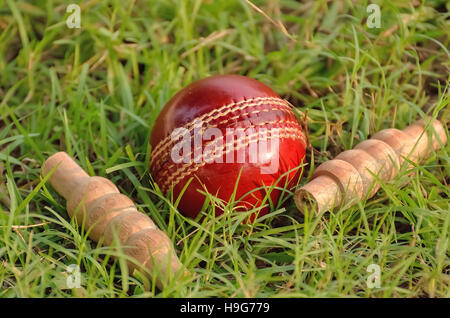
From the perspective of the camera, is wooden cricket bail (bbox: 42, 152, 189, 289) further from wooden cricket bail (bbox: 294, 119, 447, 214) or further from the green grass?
wooden cricket bail (bbox: 294, 119, 447, 214)

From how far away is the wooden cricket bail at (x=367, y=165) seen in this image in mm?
2227

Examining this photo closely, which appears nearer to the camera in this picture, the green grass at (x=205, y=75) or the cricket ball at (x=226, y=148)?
the green grass at (x=205, y=75)

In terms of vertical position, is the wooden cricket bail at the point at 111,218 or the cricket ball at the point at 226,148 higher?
the cricket ball at the point at 226,148

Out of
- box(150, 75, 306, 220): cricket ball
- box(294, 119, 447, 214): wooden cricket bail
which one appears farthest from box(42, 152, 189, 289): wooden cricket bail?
box(294, 119, 447, 214): wooden cricket bail

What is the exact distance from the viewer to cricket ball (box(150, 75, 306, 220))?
2223 millimetres

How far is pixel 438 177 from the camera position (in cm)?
258

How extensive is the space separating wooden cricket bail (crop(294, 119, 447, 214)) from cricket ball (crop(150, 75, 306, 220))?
0.13 metres

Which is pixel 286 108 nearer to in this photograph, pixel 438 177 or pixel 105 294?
pixel 438 177

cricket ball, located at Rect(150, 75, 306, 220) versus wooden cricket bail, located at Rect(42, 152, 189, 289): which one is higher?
cricket ball, located at Rect(150, 75, 306, 220)

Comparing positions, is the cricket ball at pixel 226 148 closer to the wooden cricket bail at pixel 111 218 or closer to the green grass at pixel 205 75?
the green grass at pixel 205 75

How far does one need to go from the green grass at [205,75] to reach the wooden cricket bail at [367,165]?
0.07 m

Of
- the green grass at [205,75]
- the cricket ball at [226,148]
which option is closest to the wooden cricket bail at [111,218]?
the green grass at [205,75]

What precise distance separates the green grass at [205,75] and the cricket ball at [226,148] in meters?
0.10
